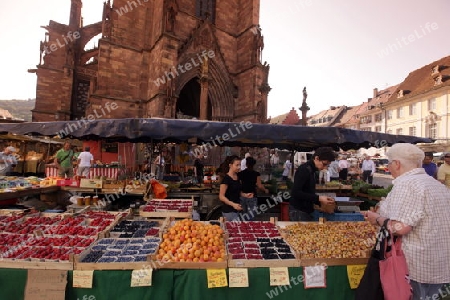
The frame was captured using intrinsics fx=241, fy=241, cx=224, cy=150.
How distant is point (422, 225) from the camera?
2.02 meters

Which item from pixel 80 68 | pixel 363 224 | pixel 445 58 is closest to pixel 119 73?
pixel 80 68

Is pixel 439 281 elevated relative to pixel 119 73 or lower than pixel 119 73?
lower

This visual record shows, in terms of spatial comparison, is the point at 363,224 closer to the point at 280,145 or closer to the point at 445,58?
the point at 280,145

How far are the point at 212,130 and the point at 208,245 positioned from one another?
2.59 metres

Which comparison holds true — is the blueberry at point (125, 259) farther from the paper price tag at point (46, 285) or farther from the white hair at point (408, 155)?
the white hair at point (408, 155)

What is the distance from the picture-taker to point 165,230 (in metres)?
3.67

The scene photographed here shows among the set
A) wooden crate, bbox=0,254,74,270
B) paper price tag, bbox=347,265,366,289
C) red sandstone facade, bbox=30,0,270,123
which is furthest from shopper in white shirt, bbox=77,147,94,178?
paper price tag, bbox=347,265,366,289

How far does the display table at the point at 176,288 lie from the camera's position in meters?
2.63

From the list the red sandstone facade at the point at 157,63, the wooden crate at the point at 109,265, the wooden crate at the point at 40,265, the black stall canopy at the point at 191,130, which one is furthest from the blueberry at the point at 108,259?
the red sandstone facade at the point at 157,63

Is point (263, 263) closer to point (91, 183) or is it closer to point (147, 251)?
point (147, 251)

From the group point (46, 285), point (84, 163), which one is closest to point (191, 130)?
point (46, 285)

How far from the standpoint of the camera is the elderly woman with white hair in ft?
6.54

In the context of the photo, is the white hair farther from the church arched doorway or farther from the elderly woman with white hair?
the church arched doorway

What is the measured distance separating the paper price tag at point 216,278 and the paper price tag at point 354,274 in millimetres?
1464
